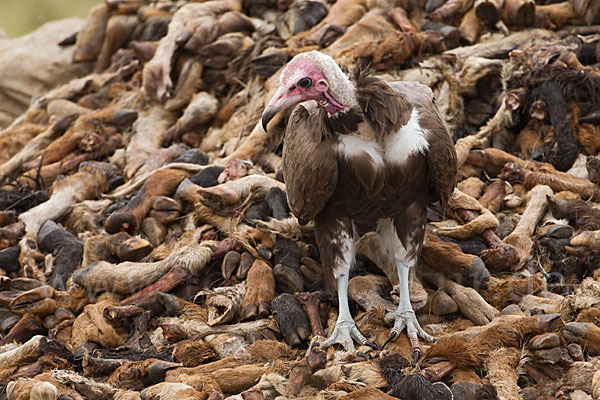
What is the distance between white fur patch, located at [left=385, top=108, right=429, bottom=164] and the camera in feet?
12.2

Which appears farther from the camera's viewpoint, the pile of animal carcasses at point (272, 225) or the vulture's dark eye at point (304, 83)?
the pile of animal carcasses at point (272, 225)

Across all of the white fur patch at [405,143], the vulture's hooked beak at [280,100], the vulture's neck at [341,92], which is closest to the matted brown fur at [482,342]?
the white fur patch at [405,143]

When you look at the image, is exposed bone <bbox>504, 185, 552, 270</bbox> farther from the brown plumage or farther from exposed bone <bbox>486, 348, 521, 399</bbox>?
exposed bone <bbox>486, 348, 521, 399</bbox>

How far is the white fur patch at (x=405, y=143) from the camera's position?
12.2 ft

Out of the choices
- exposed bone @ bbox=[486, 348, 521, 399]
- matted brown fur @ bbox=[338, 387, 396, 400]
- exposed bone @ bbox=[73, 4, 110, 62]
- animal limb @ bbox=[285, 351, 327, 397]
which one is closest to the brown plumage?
animal limb @ bbox=[285, 351, 327, 397]

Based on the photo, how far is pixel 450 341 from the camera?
368cm

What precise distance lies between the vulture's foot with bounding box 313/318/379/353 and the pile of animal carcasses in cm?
6

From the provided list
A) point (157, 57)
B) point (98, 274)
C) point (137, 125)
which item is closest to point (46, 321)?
point (98, 274)

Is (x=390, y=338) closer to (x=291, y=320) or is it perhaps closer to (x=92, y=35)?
(x=291, y=320)

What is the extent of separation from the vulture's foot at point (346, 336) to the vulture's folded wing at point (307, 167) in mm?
621

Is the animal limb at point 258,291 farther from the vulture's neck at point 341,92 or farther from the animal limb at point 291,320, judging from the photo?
the vulture's neck at point 341,92

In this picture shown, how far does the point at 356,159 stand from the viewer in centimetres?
372

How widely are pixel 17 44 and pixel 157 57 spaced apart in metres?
2.57

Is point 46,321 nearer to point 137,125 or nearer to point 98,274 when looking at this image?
point 98,274
